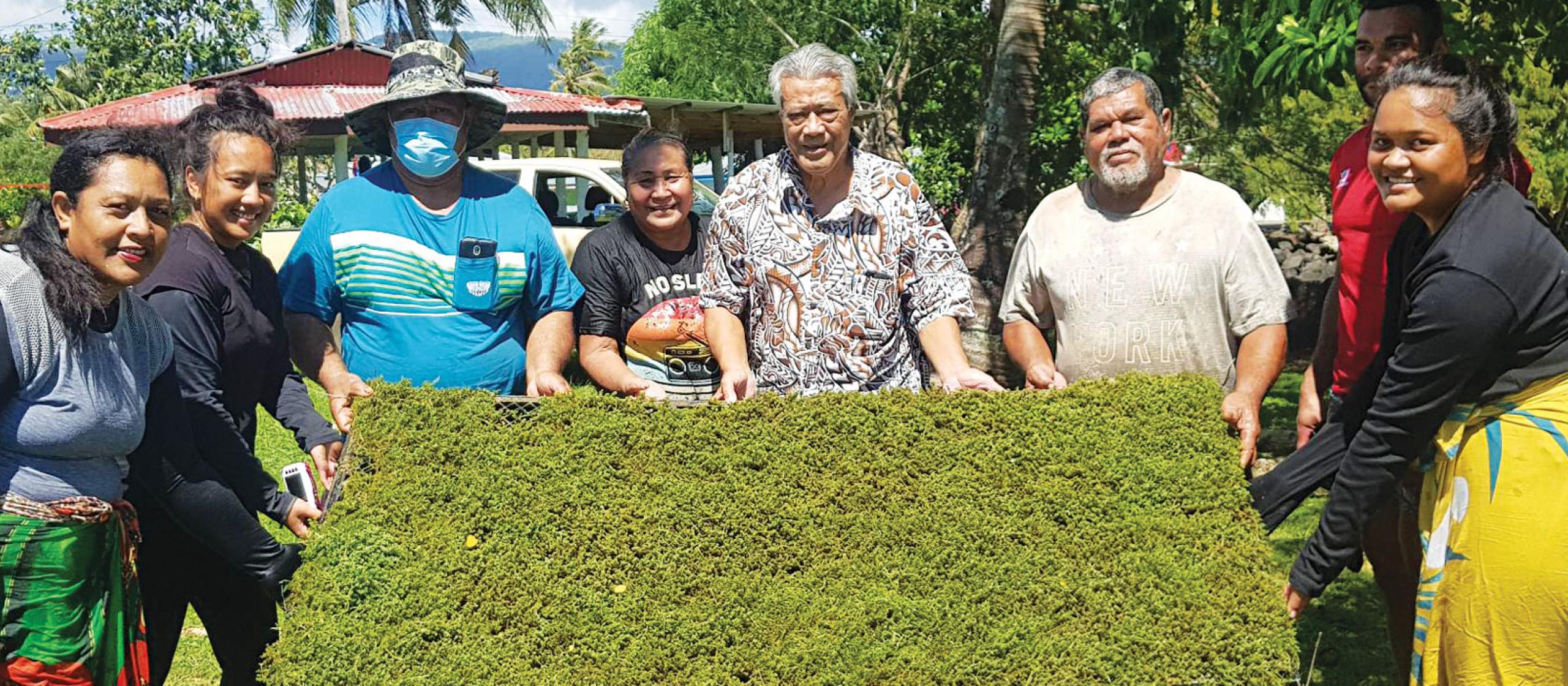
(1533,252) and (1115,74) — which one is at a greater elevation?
(1115,74)

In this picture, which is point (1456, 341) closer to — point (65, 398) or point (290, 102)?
point (65, 398)

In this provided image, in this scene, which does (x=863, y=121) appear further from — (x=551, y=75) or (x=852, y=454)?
(x=551, y=75)

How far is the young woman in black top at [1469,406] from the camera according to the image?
237 cm

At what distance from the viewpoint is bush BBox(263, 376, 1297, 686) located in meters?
2.39

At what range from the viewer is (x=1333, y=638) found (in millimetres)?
4781

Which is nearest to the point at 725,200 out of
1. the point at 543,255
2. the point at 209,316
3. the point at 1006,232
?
the point at 543,255

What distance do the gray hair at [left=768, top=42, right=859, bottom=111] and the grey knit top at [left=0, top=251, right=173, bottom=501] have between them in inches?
68.5

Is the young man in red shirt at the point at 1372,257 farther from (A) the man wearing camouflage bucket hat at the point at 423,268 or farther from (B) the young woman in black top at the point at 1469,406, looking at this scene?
(A) the man wearing camouflage bucket hat at the point at 423,268

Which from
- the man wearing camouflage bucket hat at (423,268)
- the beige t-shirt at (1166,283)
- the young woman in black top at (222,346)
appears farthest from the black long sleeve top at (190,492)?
the beige t-shirt at (1166,283)

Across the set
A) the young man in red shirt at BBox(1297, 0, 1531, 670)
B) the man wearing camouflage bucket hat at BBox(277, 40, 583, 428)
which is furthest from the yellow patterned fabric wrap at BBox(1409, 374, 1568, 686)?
the man wearing camouflage bucket hat at BBox(277, 40, 583, 428)

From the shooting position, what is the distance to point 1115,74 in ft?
11.2

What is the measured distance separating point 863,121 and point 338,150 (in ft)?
29.5

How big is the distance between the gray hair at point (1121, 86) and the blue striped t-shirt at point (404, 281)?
172 cm

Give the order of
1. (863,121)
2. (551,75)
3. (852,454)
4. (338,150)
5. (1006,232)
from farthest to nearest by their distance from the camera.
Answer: (551,75), (338,150), (863,121), (1006,232), (852,454)
